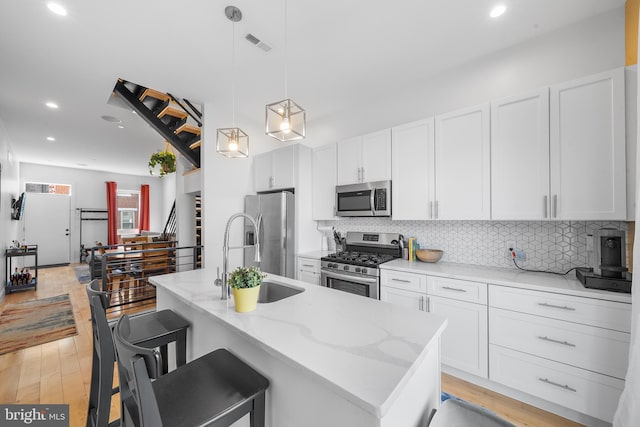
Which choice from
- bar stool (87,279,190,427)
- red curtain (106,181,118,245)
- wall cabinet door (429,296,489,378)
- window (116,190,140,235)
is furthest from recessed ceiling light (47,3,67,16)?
window (116,190,140,235)

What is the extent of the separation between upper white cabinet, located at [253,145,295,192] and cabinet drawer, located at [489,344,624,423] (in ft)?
9.24

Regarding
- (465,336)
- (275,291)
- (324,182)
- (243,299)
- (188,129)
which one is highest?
(188,129)

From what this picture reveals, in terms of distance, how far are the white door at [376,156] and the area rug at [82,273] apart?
21.5 feet

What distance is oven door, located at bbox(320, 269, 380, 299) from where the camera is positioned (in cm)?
259

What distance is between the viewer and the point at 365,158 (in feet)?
10.1

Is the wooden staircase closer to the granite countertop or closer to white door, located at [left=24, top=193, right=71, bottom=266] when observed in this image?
the granite countertop

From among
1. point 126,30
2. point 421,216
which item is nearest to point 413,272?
point 421,216

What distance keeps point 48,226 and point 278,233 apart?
807cm

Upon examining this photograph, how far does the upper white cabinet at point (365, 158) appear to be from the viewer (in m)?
2.91

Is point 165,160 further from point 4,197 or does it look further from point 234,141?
point 4,197

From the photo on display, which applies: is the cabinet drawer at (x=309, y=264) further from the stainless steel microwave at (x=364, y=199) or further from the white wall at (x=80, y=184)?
the white wall at (x=80, y=184)

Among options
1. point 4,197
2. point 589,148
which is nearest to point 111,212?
point 4,197

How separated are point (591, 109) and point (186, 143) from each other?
186 inches

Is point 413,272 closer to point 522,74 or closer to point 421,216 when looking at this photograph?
point 421,216
